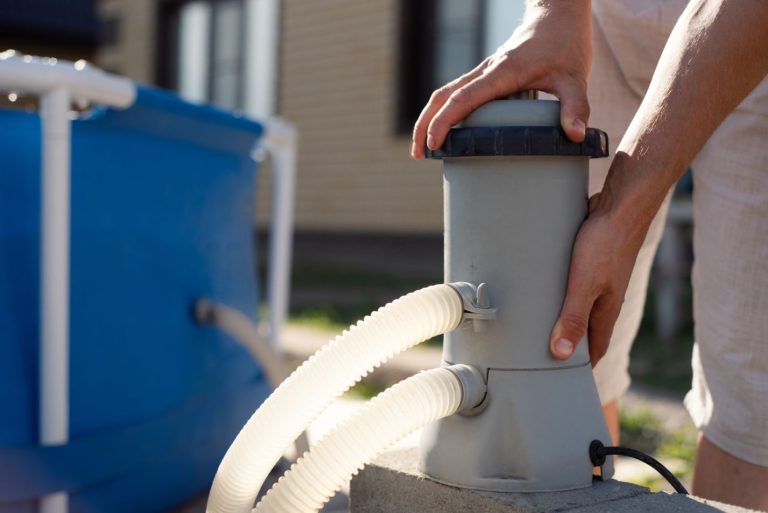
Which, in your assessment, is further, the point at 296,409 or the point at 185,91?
the point at 185,91

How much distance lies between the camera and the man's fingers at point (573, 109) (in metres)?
1.22

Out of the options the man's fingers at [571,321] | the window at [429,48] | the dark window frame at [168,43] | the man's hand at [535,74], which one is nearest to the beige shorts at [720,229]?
the man's hand at [535,74]

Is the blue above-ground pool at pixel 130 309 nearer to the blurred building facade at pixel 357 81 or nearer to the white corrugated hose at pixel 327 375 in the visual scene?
the white corrugated hose at pixel 327 375

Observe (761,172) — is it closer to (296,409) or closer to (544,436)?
(544,436)

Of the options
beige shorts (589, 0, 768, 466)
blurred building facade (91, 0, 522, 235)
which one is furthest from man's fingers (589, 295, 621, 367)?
blurred building facade (91, 0, 522, 235)

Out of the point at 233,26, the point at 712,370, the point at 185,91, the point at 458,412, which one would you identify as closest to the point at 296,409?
the point at 458,412

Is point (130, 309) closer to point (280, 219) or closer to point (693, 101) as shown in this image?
point (280, 219)

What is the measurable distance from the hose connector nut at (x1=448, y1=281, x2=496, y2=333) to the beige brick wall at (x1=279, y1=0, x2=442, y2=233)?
5933mm

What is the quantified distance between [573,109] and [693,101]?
0.15 metres

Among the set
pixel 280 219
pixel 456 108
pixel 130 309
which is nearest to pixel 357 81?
pixel 280 219

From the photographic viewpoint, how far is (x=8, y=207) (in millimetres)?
1866

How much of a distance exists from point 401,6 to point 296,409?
22.5 feet

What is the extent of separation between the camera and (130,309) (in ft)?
6.84

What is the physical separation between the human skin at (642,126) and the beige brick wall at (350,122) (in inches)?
231
